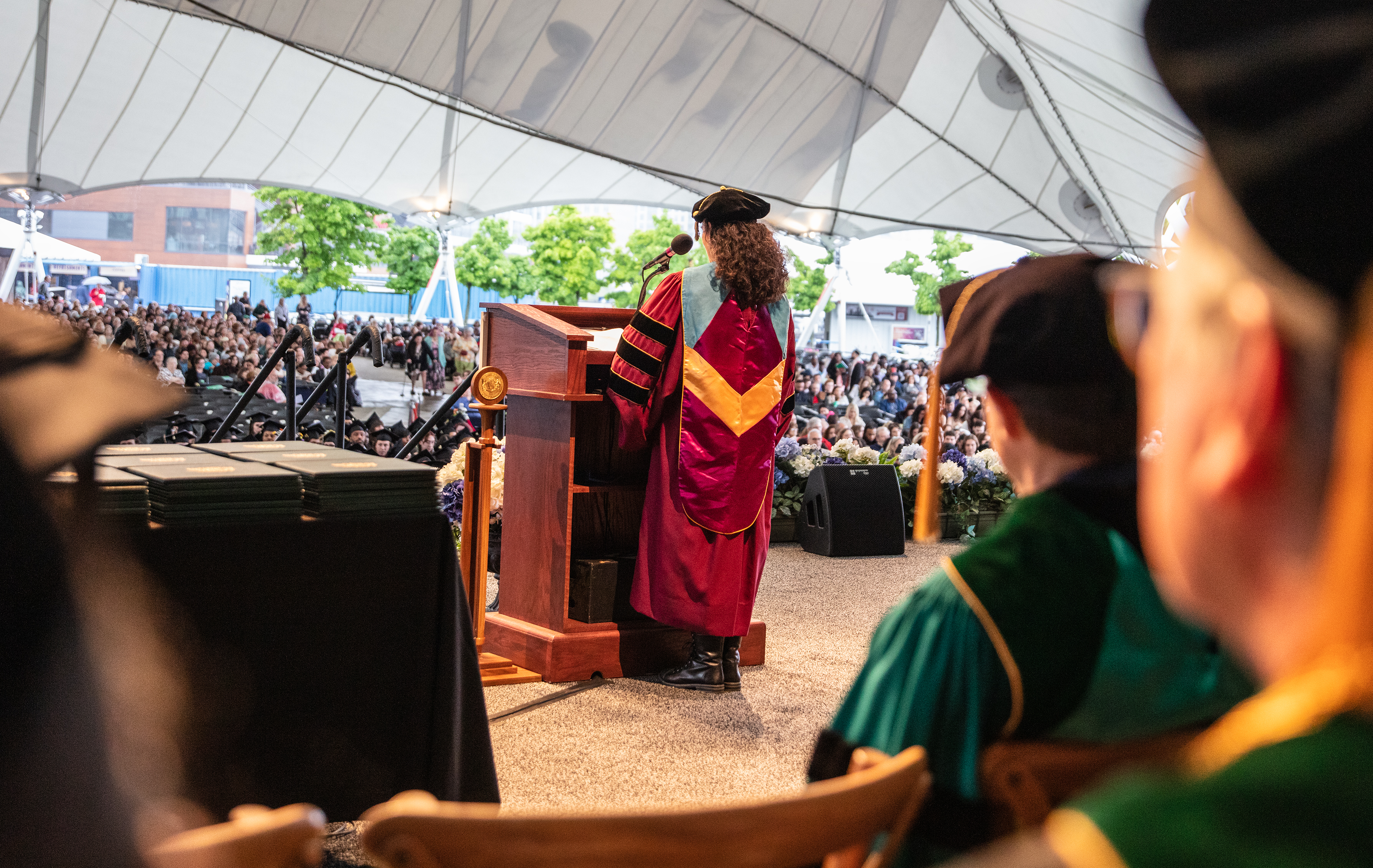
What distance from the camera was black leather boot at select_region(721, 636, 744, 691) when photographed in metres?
4.65

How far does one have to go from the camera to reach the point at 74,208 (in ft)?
175

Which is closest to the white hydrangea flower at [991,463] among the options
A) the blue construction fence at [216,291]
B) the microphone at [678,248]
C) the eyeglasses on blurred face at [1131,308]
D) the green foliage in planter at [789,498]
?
the green foliage in planter at [789,498]

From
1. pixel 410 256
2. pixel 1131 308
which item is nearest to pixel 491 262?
pixel 410 256

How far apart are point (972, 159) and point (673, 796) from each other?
31.0 metres

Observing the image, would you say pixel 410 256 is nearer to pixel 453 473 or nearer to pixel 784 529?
pixel 784 529

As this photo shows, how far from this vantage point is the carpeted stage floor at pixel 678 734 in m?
3.54

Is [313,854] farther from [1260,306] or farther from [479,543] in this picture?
[479,543]

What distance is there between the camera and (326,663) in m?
2.51

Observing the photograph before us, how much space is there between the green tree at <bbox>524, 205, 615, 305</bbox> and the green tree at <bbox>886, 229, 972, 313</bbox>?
13.4 m

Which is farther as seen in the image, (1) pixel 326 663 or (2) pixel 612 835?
(1) pixel 326 663

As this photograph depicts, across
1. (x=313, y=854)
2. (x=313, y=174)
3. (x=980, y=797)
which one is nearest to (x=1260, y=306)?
(x=980, y=797)

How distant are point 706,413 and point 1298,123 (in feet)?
13.3

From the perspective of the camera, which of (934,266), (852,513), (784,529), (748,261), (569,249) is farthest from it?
(934,266)

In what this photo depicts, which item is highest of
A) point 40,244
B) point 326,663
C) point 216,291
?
point 216,291
